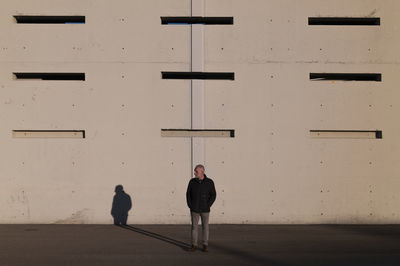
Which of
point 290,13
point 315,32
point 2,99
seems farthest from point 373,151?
point 2,99

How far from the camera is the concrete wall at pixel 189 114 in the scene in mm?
10062

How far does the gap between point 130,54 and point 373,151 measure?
23.4 feet

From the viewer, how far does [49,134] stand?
10242 mm

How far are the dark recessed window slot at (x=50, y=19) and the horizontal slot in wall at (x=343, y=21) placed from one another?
6.55 m

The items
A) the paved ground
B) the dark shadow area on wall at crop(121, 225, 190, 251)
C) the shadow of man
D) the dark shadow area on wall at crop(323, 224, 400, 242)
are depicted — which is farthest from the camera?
the shadow of man

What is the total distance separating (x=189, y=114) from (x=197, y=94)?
59 centimetres

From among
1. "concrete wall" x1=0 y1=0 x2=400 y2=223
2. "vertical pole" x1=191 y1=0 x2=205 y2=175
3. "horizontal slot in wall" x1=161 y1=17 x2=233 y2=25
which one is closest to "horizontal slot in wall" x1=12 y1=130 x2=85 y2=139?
"concrete wall" x1=0 y1=0 x2=400 y2=223

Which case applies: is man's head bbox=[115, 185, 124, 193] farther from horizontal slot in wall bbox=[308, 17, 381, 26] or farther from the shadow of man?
horizontal slot in wall bbox=[308, 17, 381, 26]

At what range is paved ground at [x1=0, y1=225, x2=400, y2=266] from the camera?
255 inches

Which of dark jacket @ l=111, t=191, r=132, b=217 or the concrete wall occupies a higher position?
the concrete wall

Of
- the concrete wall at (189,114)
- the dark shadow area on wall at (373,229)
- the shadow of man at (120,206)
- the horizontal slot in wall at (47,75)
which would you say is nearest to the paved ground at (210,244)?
the dark shadow area on wall at (373,229)

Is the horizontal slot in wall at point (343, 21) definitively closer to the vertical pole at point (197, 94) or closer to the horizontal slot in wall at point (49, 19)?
the vertical pole at point (197, 94)

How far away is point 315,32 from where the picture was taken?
10297mm

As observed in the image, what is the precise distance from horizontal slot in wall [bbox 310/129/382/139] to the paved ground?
7.91 feet
